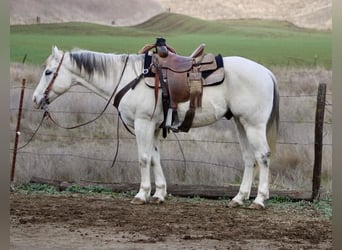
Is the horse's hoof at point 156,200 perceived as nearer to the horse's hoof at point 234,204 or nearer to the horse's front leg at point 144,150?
the horse's front leg at point 144,150

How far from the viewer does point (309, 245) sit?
198 inches

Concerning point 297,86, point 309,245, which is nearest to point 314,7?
point 297,86

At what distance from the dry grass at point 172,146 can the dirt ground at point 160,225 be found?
0.57 meters

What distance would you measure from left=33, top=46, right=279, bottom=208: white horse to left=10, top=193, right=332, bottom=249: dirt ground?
1.02 feet

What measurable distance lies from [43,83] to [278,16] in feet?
8.28

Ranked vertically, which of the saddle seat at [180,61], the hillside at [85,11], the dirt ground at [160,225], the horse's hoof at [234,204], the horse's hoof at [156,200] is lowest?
the dirt ground at [160,225]

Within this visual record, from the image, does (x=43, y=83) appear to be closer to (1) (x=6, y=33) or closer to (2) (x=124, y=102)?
(2) (x=124, y=102)

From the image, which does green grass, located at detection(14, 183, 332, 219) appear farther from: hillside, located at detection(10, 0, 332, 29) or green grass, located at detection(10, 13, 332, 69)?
hillside, located at detection(10, 0, 332, 29)

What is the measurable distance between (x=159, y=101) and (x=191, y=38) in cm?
89

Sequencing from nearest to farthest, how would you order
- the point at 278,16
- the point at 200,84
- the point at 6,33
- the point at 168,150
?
the point at 6,33, the point at 200,84, the point at 278,16, the point at 168,150

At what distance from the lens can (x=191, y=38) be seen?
666 cm

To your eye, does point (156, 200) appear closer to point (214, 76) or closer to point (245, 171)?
point (245, 171)

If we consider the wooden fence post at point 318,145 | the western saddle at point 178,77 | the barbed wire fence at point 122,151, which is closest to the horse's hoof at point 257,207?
the wooden fence post at point 318,145

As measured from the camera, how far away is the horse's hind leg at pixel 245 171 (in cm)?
630
